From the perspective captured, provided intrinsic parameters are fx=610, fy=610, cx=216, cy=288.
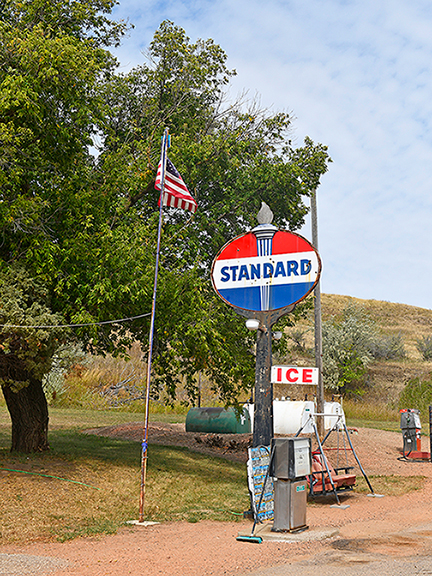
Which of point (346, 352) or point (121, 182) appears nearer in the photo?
point (121, 182)

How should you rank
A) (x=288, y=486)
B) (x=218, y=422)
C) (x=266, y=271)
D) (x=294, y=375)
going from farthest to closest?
1. (x=218, y=422)
2. (x=266, y=271)
3. (x=294, y=375)
4. (x=288, y=486)

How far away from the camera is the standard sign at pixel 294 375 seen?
930 cm

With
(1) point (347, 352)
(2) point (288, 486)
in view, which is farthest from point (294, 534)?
(1) point (347, 352)

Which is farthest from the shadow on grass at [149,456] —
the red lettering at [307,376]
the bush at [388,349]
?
the bush at [388,349]

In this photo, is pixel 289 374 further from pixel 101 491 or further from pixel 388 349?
pixel 388 349

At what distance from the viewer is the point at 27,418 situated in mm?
12789

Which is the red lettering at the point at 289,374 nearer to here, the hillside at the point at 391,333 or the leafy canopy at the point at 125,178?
the leafy canopy at the point at 125,178

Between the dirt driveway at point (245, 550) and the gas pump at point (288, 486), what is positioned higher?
the gas pump at point (288, 486)

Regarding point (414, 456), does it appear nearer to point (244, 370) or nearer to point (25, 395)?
point (244, 370)

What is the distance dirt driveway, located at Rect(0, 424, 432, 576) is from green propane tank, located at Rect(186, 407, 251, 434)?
31.2ft

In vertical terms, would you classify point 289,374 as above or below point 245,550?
above

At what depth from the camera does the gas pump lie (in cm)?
858

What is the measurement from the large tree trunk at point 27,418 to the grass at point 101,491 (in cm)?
37

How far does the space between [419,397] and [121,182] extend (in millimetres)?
25208
